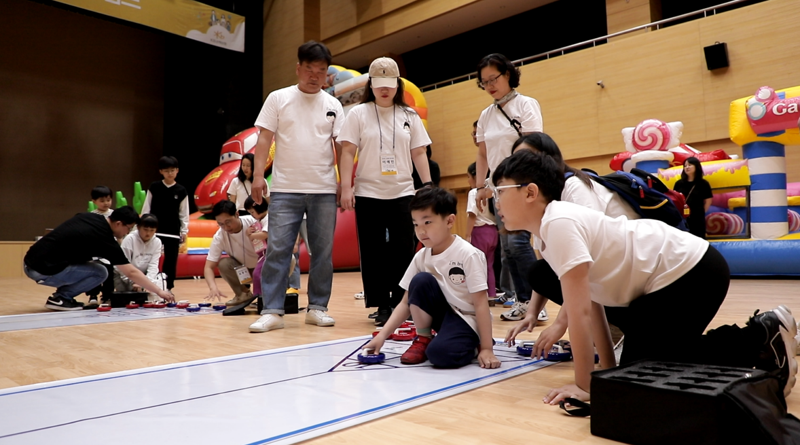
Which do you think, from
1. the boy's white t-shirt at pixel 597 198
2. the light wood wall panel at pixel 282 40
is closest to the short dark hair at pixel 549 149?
the boy's white t-shirt at pixel 597 198

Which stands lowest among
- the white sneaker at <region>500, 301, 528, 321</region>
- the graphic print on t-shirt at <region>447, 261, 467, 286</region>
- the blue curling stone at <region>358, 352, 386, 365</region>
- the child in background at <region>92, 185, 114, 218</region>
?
the blue curling stone at <region>358, 352, 386, 365</region>

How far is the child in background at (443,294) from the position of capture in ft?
6.19

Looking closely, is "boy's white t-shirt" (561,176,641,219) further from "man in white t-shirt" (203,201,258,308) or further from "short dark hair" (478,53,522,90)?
"man in white t-shirt" (203,201,258,308)

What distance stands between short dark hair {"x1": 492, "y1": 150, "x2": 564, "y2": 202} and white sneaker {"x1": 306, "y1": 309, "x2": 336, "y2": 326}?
69.9 inches

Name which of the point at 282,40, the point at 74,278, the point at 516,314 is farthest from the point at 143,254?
the point at 282,40

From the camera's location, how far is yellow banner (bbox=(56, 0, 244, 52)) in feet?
32.2

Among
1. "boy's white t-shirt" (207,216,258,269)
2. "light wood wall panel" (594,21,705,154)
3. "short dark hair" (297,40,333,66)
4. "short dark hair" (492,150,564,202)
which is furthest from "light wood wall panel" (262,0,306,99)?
"short dark hair" (492,150,564,202)

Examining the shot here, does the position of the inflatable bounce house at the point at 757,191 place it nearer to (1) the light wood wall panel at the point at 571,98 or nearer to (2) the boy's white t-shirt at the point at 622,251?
(1) the light wood wall panel at the point at 571,98

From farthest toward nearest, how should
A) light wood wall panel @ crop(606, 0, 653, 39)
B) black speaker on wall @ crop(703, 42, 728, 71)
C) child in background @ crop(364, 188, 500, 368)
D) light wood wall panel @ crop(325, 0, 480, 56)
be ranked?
light wood wall panel @ crop(325, 0, 480, 56) < light wood wall panel @ crop(606, 0, 653, 39) < black speaker on wall @ crop(703, 42, 728, 71) < child in background @ crop(364, 188, 500, 368)

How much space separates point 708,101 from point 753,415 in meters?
7.74

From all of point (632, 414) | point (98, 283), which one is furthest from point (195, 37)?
point (632, 414)

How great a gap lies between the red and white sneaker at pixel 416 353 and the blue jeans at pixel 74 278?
334 cm

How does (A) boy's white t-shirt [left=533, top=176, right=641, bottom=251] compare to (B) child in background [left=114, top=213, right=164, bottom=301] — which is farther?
(B) child in background [left=114, top=213, right=164, bottom=301]

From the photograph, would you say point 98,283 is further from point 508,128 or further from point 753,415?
point 753,415
